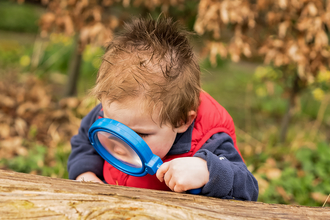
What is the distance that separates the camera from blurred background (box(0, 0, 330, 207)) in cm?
237

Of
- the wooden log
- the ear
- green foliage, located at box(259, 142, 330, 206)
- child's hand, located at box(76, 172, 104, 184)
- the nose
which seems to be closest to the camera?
the wooden log

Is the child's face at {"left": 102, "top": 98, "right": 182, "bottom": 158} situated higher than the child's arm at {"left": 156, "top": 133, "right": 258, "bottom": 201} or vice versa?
the child's face at {"left": 102, "top": 98, "right": 182, "bottom": 158}

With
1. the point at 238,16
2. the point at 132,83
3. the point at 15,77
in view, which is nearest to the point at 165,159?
the point at 132,83

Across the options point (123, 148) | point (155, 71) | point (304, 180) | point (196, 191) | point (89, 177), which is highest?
point (155, 71)

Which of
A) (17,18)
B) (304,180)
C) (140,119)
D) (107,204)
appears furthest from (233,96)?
(17,18)

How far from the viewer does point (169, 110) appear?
1.14 meters

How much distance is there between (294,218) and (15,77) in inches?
161

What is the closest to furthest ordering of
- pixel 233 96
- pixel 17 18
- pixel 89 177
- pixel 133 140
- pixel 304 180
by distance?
1. pixel 133 140
2. pixel 89 177
3. pixel 304 180
4. pixel 233 96
5. pixel 17 18

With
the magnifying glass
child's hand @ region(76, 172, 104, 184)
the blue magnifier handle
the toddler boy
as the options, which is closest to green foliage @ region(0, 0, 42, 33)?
child's hand @ region(76, 172, 104, 184)

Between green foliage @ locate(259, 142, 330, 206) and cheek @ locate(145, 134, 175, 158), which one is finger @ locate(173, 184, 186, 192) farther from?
green foliage @ locate(259, 142, 330, 206)

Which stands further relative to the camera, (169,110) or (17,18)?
(17,18)

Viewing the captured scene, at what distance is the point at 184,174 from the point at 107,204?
0.99ft

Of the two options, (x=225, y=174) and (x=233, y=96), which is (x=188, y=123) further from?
(x=233, y=96)

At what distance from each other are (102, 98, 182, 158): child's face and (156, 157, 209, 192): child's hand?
13cm
